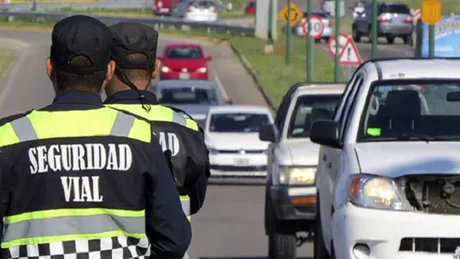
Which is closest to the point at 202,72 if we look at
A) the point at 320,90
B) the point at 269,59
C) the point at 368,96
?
the point at 269,59

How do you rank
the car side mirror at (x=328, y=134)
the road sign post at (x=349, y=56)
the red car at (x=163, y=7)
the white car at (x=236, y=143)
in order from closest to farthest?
the car side mirror at (x=328, y=134), the white car at (x=236, y=143), the road sign post at (x=349, y=56), the red car at (x=163, y=7)

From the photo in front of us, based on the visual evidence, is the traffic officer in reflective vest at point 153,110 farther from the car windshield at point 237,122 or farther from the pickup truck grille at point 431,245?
the car windshield at point 237,122

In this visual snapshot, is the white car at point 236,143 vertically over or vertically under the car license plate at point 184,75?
over

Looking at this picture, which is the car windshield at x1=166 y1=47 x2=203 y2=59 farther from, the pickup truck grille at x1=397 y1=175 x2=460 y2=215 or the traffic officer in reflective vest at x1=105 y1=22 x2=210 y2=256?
the traffic officer in reflective vest at x1=105 y1=22 x2=210 y2=256

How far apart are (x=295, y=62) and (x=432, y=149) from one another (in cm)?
3936

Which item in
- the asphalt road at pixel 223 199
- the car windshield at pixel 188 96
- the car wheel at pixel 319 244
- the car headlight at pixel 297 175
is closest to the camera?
the car wheel at pixel 319 244

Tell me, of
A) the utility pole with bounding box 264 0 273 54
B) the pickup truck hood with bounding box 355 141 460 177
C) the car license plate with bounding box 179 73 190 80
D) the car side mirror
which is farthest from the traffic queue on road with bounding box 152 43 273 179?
the utility pole with bounding box 264 0 273 54

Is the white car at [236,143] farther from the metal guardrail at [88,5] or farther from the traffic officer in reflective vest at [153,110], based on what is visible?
the metal guardrail at [88,5]

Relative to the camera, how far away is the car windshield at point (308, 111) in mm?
13453

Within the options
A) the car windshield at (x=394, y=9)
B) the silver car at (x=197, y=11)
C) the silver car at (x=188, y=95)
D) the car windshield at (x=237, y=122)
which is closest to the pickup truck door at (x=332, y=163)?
the car windshield at (x=237, y=122)

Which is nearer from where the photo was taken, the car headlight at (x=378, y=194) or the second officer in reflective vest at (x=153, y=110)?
the second officer in reflective vest at (x=153, y=110)

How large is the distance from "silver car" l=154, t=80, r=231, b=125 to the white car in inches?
132

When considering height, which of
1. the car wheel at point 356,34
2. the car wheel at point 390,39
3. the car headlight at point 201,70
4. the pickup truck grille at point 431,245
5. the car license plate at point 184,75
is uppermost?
the pickup truck grille at point 431,245

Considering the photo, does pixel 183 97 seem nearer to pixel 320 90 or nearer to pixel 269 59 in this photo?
pixel 320 90
